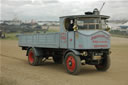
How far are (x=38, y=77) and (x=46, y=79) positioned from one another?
1.68ft

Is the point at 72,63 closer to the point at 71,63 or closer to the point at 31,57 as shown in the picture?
the point at 71,63

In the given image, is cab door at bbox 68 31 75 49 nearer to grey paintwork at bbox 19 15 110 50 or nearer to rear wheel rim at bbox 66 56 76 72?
grey paintwork at bbox 19 15 110 50

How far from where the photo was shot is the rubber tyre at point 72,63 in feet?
31.1

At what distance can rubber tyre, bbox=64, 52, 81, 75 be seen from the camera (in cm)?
948

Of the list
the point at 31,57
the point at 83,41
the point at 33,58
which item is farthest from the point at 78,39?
the point at 31,57

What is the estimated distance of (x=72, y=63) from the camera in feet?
32.2

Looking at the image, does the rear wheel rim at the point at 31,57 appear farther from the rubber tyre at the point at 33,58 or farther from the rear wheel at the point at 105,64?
the rear wheel at the point at 105,64

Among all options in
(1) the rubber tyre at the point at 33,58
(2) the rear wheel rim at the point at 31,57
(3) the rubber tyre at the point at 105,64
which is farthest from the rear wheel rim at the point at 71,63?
(2) the rear wheel rim at the point at 31,57

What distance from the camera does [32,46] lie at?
43.4ft

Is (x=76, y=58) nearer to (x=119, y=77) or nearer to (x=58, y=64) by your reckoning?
(x=119, y=77)

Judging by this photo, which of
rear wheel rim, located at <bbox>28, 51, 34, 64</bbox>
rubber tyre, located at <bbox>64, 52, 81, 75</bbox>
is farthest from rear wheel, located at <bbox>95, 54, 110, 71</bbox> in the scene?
rear wheel rim, located at <bbox>28, 51, 34, 64</bbox>

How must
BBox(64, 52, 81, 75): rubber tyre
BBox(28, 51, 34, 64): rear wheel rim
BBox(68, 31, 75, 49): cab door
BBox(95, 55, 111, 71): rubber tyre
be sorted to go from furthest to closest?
BBox(28, 51, 34, 64): rear wheel rim
BBox(95, 55, 111, 71): rubber tyre
BBox(68, 31, 75, 49): cab door
BBox(64, 52, 81, 75): rubber tyre

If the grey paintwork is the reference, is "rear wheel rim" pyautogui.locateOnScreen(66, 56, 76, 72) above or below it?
below

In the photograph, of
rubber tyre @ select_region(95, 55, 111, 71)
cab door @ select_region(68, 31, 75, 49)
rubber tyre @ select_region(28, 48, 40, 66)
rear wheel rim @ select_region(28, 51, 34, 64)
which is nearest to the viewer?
cab door @ select_region(68, 31, 75, 49)
